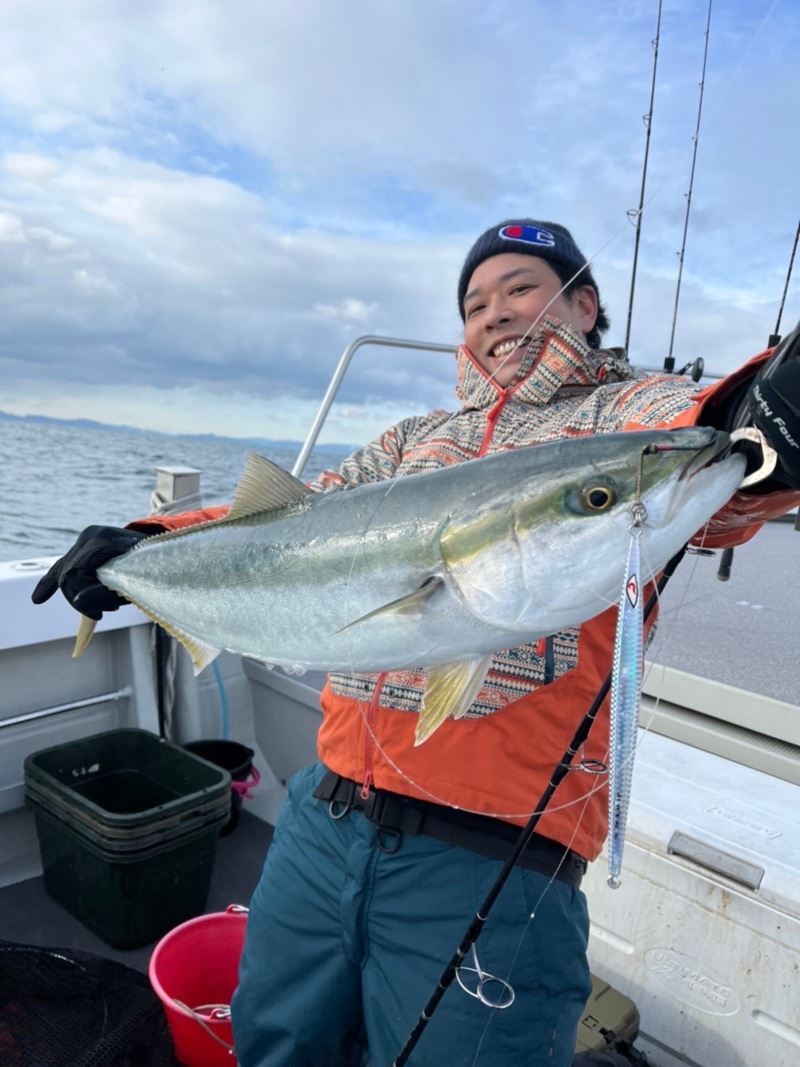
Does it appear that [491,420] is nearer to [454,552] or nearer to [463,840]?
[454,552]

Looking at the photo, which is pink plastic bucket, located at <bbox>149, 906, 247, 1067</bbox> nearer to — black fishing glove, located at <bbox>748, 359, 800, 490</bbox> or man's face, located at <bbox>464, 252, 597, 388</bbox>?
man's face, located at <bbox>464, 252, 597, 388</bbox>

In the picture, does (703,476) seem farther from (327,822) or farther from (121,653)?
(121,653)

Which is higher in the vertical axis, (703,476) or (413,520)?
(703,476)

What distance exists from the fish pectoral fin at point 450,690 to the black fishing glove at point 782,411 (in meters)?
0.69

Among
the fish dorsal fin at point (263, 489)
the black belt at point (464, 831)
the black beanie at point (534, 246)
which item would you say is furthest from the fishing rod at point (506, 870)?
the black beanie at point (534, 246)

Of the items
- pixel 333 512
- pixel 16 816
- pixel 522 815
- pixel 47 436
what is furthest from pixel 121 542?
pixel 47 436

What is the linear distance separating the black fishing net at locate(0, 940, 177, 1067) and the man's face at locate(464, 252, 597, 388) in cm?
289

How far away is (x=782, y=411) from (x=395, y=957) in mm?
1658

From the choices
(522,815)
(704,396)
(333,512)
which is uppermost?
(704,396)

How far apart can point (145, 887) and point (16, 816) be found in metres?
1.11

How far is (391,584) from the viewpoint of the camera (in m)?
1.67

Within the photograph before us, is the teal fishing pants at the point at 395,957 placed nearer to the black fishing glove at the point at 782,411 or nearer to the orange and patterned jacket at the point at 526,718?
the orange and patterned jacket at the point at 526,718

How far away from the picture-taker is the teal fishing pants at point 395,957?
1903 millimetres

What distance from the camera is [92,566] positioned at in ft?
8.30
